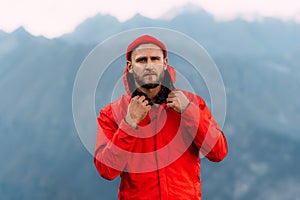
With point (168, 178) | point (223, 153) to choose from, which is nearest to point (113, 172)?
point (168, 178)

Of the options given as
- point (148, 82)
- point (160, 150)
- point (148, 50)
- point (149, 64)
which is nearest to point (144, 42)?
point (148, 50)

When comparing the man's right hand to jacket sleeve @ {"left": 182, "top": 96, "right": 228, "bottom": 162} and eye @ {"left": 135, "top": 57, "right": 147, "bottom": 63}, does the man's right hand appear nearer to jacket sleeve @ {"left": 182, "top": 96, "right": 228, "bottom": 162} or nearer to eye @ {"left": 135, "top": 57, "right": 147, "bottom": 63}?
jacket sleeve @ {"left": 182, "top": 96, "right": 228, "bottom": 162}

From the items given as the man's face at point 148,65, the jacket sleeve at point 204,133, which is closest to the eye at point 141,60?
the man's face at point 148,65

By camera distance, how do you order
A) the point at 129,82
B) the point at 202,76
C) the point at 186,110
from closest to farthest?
the point at 186,110
the point at 202,76
the point at 129,82

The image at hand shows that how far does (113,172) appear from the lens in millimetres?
3795

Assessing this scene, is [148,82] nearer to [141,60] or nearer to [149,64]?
[149,64]

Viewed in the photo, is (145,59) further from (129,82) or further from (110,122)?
(110,122)

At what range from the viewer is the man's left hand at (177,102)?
3.66 metres

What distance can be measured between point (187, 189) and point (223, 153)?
0.53 metres

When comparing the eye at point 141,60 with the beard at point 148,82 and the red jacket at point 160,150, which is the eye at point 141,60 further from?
the red jacket at point 160,150

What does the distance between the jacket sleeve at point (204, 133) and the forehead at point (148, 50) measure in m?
0.77

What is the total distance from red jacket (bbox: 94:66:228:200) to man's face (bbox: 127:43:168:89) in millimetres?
310

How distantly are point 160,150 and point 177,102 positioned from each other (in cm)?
58

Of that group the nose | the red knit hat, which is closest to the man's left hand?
the nose
